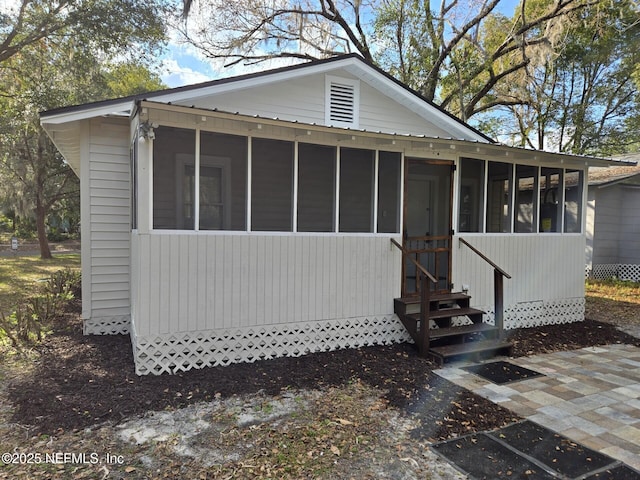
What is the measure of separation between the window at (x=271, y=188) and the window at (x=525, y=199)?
12.9 ft

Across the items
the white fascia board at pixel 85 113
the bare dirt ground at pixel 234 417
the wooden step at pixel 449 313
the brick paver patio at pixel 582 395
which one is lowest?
the brick paver patio at pixel 582 395

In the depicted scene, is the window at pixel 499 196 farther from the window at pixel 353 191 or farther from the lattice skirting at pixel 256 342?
the lattice skirting at pixel 256 342

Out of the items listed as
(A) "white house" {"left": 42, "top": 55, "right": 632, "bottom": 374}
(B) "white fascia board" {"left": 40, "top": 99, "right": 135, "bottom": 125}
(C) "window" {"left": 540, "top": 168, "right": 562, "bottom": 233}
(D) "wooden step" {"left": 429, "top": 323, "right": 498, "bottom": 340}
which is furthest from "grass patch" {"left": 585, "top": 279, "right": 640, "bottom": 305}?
(B) "white fascia board" {"left": 40, "top": 99, "right": 135, "bottom": 125}

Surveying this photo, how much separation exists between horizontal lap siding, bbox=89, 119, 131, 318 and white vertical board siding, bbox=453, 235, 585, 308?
200 inches

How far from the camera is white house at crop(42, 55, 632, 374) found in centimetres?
435

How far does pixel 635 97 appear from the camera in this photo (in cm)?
1538

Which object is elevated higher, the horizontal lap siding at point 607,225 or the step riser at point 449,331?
the horizontal lap siding at point 607,225

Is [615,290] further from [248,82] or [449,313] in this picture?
[248,82]

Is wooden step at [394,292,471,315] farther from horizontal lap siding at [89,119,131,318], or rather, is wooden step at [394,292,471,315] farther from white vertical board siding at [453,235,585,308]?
horizontal lap siding at [89,119,131,318]

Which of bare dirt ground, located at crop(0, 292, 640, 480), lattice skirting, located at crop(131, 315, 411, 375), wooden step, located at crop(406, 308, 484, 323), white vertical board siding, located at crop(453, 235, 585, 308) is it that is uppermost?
white vertical board siding, located at crop(453, 235, 585, 308)

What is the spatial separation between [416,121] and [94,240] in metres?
5.87

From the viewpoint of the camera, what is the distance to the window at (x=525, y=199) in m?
6.75

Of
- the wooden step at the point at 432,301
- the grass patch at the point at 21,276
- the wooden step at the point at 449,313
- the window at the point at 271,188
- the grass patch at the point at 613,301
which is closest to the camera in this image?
the wooden step at the point at 449,313

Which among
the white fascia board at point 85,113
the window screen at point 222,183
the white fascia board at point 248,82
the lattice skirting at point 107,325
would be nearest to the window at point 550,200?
the white fascia board at point 248,82
